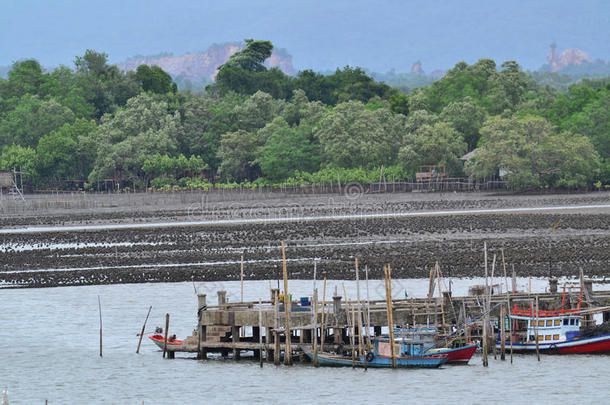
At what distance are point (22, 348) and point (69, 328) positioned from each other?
13.0ft

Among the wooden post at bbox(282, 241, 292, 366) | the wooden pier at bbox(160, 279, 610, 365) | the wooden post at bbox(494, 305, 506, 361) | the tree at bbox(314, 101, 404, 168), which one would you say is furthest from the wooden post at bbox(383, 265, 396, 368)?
the tree at bbox(314, 101, 404, 168)

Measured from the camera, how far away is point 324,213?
9606 cm

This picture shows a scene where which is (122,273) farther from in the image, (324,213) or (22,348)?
(324,213)

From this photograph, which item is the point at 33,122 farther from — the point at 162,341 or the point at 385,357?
the point at 385,357

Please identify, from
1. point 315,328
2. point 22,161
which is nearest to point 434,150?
point 22,161

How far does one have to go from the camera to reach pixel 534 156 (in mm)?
111875

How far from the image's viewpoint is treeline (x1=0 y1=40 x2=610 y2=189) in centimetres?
11512

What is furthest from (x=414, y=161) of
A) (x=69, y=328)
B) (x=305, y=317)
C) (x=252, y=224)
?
(x=305, y=317)

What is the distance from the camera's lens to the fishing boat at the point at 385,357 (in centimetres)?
3441

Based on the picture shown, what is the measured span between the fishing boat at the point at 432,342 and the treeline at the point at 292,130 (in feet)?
254

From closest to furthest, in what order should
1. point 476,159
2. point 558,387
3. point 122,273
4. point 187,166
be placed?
point 558,387, point 122,273, point 476,159, point 187,166

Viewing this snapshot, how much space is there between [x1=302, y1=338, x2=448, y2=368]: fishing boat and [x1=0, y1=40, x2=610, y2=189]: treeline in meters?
78.1

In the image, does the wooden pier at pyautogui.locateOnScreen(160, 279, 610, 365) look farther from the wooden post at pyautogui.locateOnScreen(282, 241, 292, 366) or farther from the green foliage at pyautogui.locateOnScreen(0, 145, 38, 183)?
the green foliage at pyautogui.locateOnScreen(0, 145, 38, 183)

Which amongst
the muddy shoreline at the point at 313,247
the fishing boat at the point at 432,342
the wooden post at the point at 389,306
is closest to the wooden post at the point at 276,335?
the wooden post at the point at 389,306
